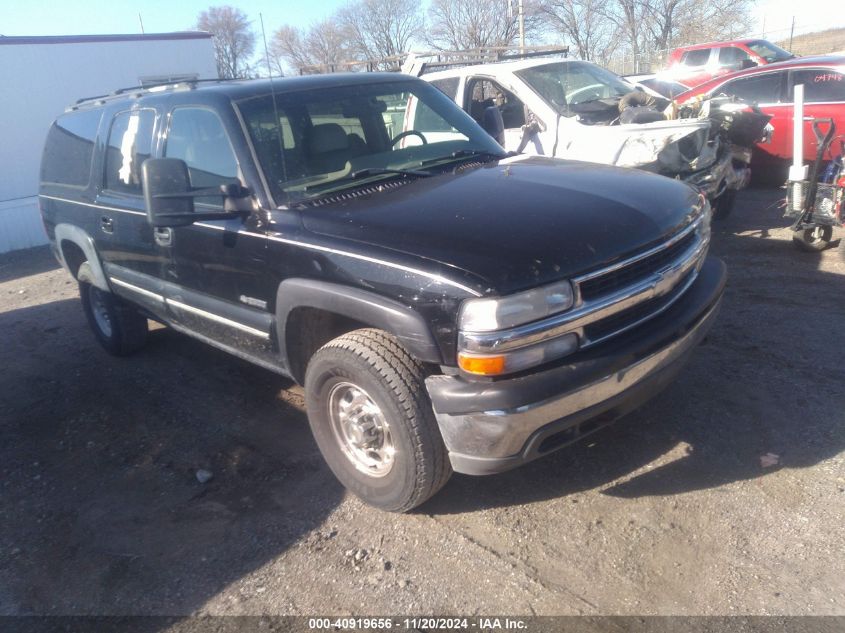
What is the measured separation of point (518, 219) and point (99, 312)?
13.6 feet

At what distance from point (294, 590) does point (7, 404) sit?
11.1 feet

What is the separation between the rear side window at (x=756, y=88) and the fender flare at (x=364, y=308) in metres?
8.49

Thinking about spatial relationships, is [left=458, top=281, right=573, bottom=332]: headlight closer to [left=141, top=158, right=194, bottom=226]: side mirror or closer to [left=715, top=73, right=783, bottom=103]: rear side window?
[left=141, top=158, right=194, bottom=226]: side mirror

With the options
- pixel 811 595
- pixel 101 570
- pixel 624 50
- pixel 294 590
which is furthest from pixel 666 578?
pixel 624 50

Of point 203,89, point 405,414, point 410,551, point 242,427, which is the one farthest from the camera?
point 242,427

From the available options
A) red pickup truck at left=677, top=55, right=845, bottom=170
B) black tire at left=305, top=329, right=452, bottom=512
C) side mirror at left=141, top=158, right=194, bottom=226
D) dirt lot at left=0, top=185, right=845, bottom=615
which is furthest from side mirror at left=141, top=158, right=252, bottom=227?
red pickup truck at left=677, top=55, right=845, bottom=170

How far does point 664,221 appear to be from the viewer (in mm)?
3164

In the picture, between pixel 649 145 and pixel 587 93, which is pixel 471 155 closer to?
pixel 649 145

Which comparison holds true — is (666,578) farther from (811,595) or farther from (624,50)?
(624,50)

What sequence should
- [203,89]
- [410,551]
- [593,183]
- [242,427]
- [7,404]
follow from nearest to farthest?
[410,551], [593,183], [203,89], [242,427], [7,404]

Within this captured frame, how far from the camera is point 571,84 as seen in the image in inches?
292

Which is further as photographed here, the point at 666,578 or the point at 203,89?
the point at 203,89

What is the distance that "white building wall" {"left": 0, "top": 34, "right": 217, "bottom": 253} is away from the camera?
11.9m

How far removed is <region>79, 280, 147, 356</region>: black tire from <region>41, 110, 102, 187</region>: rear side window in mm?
855
